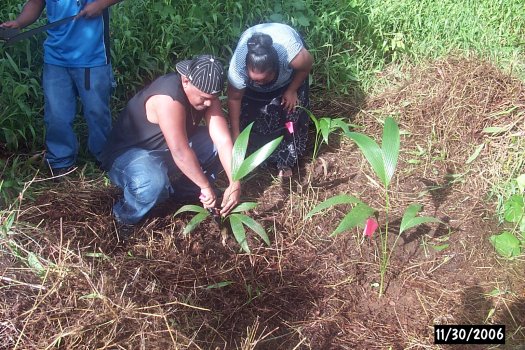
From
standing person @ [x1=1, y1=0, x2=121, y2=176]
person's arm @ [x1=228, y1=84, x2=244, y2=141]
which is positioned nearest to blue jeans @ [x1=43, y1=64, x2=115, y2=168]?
standing person @ [x1=1, y1=0, x2=121, y2=176]

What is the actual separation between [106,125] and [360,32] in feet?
6.44

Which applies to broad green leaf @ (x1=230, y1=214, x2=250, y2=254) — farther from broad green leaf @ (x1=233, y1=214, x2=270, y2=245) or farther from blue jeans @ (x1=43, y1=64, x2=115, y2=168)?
blue jeans @ (x1=43, y1=64, x2=115, y2=168)

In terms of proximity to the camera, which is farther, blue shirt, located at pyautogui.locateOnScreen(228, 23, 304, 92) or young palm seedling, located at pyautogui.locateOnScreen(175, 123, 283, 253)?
blue shirt, located at pyautogui.locateOnScreen(228, 23, 304, 92)

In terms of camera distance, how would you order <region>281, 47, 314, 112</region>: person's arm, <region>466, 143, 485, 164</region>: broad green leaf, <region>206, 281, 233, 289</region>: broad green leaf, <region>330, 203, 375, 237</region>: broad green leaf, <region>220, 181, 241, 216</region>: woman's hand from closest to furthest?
<region>330, 203, 375, 237</region>: broad green leaf
<region>206, 281, 233, 289</region>: broad green leaf
<region>220, 181, 241, 216</region>: woman's hand
<region>281, 47, 314, 112</region>: person's arm
<region>466, 143, 485, 164</region>: broad green leaf

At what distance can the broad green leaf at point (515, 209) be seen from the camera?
105 inches

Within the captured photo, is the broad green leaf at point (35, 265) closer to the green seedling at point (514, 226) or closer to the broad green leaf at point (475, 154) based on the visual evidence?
the green seedling at point (514, 226)

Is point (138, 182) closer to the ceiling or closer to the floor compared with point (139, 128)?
closer to the floor

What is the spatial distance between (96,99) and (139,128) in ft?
1.20

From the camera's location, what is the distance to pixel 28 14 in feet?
8.60

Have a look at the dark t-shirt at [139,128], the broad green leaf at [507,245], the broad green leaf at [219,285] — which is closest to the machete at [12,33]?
the dark t-shirt at [139,128]

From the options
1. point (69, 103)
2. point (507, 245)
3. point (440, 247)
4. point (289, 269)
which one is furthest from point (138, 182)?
point (507, 245)
